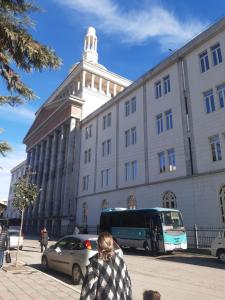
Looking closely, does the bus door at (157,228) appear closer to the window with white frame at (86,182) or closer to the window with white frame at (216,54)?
the window with white frame at (216,54)

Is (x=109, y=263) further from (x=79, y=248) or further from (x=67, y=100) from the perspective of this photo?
(x=67, y=100)

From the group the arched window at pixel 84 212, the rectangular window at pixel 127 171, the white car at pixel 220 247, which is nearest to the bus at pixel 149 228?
the white car at pixel 220 247

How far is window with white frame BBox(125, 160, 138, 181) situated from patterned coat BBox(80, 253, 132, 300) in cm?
2726

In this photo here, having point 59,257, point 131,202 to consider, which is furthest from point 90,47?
point 59,257

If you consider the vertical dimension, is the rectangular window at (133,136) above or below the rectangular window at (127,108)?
below

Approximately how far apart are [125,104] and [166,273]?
2611cm

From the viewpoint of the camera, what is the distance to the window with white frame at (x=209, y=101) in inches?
927

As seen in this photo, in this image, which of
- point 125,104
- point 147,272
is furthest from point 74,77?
point 147,272

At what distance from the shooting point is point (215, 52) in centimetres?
2427

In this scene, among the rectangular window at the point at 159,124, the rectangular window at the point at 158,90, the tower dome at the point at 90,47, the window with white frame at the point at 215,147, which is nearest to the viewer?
the window with white frame at the point at 215,147

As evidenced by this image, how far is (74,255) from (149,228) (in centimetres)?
1017

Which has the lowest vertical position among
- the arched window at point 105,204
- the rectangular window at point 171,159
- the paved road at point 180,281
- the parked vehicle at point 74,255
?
the paved road at point 180,281

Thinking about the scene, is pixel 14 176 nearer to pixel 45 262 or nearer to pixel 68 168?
pixel 68 168

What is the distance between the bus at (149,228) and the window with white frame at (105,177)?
523 inches
